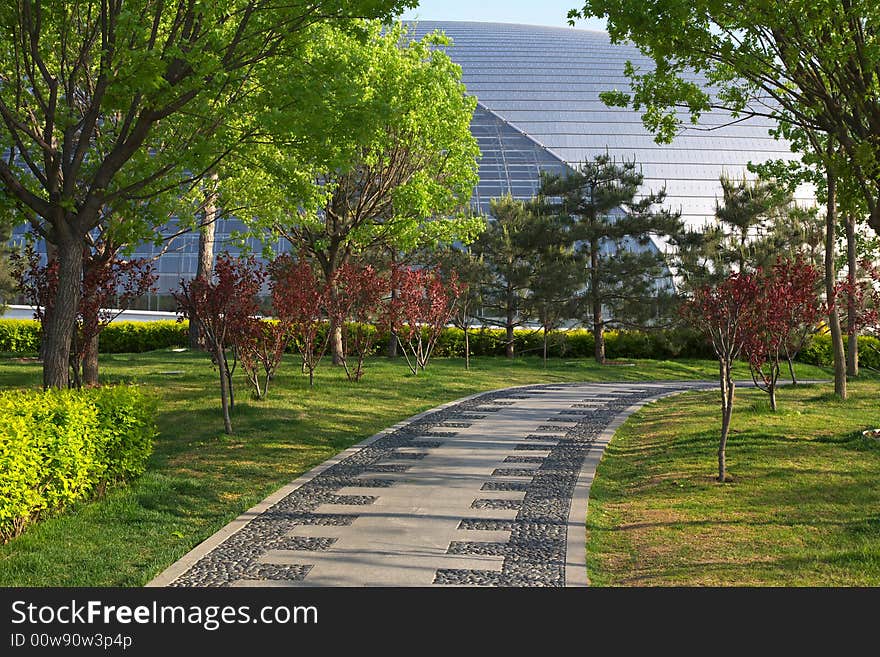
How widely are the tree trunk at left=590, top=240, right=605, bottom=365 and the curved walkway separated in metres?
16.4

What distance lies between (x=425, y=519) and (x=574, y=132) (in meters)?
43.3

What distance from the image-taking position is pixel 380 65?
759 inches

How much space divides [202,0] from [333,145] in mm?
2427

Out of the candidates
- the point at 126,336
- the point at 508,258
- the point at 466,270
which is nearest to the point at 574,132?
the point at 508,258

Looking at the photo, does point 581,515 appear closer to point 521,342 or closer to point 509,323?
point 509,323

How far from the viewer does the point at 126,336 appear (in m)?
30.8

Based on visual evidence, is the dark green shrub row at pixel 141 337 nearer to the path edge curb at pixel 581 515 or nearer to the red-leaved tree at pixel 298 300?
the red-leaved tree at pixel 298 300

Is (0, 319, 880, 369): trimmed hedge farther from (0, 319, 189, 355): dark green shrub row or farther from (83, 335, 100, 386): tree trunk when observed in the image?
(83, 335, 100, 386): tree trunk

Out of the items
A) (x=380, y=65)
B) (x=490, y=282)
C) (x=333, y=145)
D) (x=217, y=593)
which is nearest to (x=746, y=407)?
(x=333, y=145)

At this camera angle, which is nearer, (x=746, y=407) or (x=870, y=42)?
(x=870, y=42)

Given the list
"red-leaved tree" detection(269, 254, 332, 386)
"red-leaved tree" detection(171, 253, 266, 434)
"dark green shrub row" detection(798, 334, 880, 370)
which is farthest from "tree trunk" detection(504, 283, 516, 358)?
"red-leaved tree" detection(171, 253, 266, 434)

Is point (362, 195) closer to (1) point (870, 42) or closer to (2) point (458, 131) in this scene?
(2) point (458, 131)

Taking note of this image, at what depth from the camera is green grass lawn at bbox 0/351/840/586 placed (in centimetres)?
654

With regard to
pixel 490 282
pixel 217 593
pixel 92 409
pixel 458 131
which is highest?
pixel 458 131
